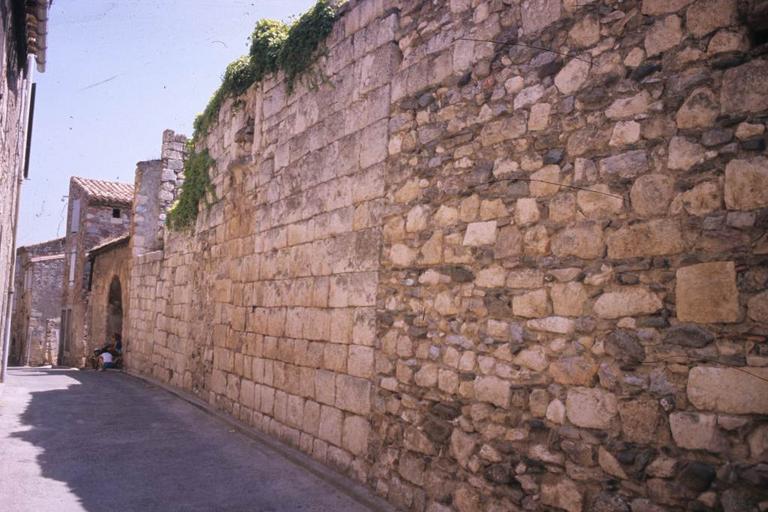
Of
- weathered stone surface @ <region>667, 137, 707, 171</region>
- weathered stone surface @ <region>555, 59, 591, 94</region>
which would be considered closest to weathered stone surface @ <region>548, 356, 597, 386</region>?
weathered stone surface @ <region>667, 137, 707, 171</region>

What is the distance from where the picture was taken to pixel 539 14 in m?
3.69

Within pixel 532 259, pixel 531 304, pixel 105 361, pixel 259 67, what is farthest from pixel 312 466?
pixel 105 361

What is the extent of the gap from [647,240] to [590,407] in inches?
33.6

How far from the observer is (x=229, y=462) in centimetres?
574

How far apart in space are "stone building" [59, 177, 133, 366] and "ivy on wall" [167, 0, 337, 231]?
1138 cm

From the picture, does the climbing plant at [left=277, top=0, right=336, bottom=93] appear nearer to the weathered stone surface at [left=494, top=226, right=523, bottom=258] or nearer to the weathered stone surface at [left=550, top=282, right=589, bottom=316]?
the weathered stone surface at [left=494, top=226, right=523, bottom=258]

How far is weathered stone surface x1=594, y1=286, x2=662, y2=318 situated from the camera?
115 inches

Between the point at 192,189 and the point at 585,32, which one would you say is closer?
the point at 585,32

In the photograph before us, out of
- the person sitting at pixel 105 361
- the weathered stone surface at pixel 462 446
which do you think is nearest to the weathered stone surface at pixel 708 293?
the weathered stone surface at pixel 462 446

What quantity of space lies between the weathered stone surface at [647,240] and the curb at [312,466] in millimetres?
2423

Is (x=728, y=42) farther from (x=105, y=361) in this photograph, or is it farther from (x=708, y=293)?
(x=105, y=361)

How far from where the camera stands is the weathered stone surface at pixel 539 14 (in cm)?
358

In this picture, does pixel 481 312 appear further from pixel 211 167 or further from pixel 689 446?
pixel 211 167

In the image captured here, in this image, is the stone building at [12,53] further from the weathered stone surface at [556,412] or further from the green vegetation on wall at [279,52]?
the weathered stone surface at [556,412]
